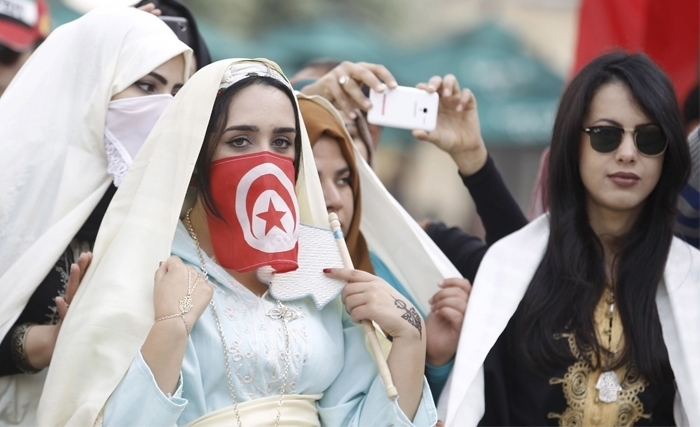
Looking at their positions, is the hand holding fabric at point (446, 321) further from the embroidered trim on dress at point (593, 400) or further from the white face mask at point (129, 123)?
the white face mask at point (129, 123)

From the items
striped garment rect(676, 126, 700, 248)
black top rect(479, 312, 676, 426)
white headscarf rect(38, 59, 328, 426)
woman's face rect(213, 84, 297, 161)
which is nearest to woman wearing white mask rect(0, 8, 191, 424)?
white headscarf rect(38, 59, 328, 426)

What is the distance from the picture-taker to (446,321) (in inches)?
143

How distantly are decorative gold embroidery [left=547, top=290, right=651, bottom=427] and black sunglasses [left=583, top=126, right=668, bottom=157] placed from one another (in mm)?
676

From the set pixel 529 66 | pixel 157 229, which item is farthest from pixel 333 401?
pixel 529 66

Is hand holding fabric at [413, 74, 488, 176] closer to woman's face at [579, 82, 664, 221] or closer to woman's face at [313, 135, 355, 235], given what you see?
woman's face at [313, 135, 355, 235]

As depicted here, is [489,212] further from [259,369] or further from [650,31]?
[650,31]

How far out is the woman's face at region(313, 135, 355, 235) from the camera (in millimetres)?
3809

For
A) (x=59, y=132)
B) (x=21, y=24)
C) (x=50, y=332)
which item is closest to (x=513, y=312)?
(x=50, y=332)

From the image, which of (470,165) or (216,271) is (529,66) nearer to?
(470,165)

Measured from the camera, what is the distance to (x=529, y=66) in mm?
11352

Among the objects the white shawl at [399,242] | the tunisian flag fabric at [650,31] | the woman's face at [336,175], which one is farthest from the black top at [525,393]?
the tunisian flag fabric at [650,31]

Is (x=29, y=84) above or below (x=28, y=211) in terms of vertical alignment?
above

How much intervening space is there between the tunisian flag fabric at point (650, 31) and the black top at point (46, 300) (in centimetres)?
294

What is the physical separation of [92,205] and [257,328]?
0.77 meters
